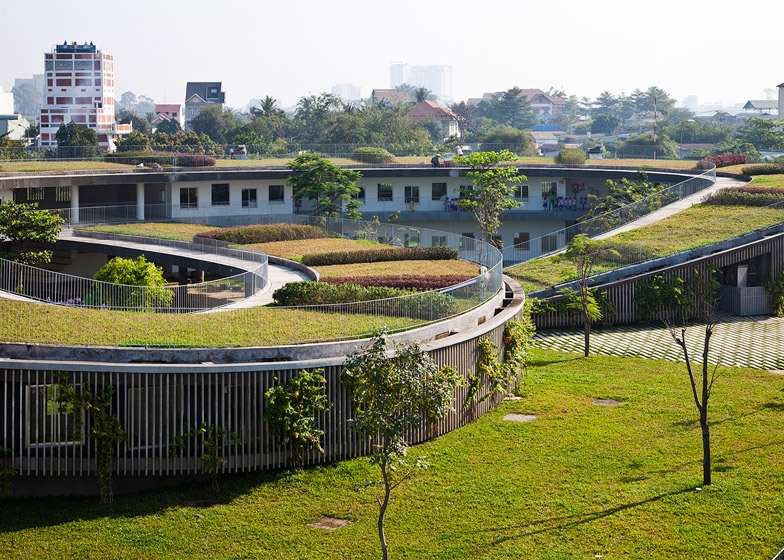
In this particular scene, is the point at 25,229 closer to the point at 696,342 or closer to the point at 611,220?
the point at 696,342

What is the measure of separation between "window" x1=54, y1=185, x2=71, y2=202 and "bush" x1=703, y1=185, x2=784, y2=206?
31715mm

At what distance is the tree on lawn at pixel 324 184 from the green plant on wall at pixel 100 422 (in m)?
32.8

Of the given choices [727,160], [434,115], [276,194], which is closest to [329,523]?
[276,194]

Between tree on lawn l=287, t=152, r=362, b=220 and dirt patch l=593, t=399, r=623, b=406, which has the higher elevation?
tree on lawn l=287, t=152, r=362, b=220

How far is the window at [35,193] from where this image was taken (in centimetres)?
5181

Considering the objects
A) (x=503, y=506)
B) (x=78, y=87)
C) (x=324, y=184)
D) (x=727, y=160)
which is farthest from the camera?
(x=78, y=87)

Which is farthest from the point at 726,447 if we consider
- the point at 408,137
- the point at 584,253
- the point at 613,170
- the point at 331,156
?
the point at 408,137

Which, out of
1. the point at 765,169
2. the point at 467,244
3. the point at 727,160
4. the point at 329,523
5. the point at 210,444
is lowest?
the point at 329,523

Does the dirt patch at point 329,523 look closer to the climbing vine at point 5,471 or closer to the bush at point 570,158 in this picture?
the climbing vine at point 5,471

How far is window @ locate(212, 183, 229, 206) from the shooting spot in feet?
185

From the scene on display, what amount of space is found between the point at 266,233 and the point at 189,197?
591 inches

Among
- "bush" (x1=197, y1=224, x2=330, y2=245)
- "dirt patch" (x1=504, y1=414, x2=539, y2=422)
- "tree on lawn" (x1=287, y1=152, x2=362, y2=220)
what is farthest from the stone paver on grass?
"tree on lawn" (x1=287, y1=152, x2=362, y2=220)

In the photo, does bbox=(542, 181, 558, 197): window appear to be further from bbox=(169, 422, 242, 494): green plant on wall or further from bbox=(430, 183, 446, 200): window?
bbox=(169, 422, 242, 494): green plant on wall

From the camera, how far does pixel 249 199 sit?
189 ft
